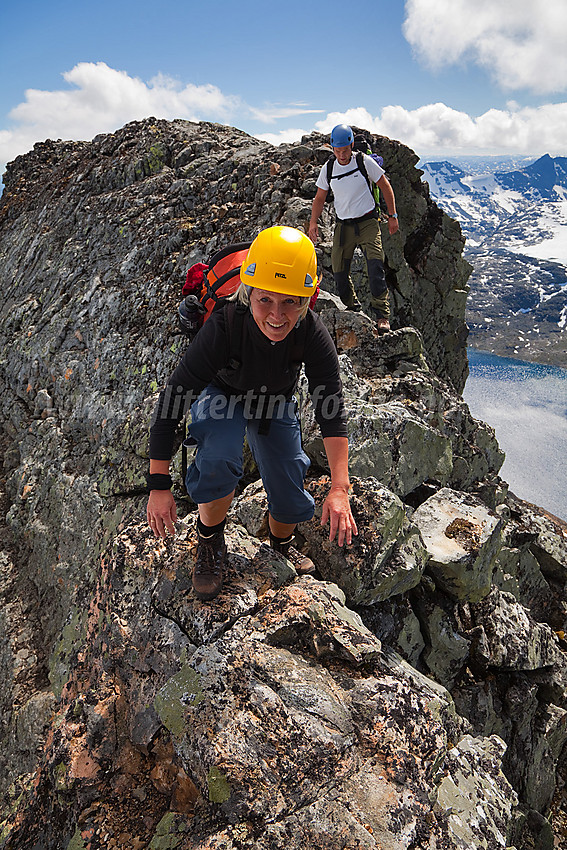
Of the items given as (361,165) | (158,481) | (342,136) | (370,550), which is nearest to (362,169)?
(361,165)

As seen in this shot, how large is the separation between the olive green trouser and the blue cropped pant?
10162 millimetres

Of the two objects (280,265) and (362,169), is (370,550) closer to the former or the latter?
(280,265)

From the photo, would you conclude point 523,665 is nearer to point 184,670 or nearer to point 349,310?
point 184,670

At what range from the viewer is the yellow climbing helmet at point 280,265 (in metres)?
5.65

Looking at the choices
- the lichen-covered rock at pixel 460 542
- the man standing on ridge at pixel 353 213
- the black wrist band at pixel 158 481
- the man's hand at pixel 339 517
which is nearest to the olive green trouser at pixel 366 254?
the man standing on ridge at pixel 353 213

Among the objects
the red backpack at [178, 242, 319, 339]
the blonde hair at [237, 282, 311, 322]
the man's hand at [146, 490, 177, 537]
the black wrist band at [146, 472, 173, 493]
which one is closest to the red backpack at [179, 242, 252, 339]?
the red backpack at [178, 242, 319, 339]

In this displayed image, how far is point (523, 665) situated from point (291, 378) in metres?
10.7

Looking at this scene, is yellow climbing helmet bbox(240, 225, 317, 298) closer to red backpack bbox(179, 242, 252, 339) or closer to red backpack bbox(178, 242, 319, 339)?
red backpack bbox(178, 242, 319, 339)

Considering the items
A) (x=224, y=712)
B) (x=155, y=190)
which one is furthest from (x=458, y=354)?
(x=224, y=712)

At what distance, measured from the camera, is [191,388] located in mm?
6031

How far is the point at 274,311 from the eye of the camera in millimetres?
5707

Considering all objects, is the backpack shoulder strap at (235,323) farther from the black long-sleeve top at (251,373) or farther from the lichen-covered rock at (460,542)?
the lichen-covered rock at (460,542)

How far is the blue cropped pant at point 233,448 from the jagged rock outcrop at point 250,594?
178 cm

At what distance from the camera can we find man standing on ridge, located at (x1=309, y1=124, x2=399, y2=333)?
577 inches
